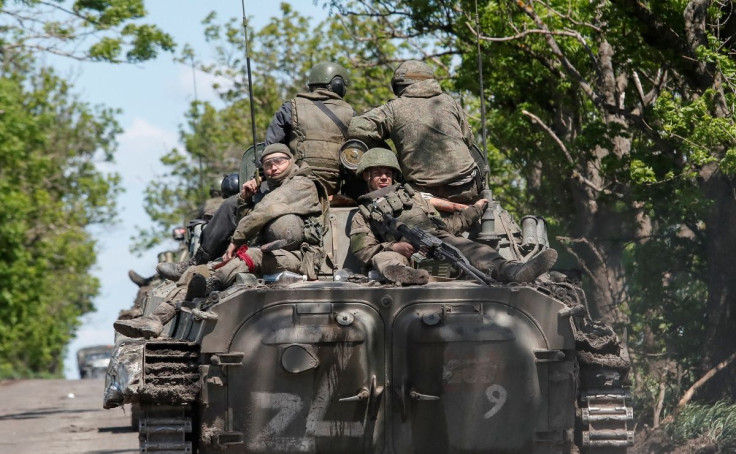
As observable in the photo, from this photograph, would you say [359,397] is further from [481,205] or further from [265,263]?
[481,205]

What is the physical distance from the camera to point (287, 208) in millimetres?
11344

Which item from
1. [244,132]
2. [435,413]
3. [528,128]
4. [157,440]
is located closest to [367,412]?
[435,413]

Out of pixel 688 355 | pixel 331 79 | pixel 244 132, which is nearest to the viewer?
pixel 331 79

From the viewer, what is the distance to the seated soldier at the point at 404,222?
400 inches

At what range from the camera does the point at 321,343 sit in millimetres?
9578

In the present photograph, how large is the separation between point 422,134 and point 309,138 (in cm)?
104

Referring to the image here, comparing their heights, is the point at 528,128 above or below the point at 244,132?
below

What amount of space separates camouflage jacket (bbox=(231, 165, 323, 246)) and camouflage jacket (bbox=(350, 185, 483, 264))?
0.35 metres

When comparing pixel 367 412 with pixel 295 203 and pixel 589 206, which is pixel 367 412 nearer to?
pixel 295 203

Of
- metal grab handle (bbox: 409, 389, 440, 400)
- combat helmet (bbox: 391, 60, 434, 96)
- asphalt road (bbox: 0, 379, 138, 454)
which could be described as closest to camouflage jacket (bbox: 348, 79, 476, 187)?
combat helmet (bbox: 391, 60, 434, 96)

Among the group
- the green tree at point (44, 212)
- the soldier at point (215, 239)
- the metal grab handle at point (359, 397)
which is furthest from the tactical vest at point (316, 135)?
the green tree at point (44, 212)

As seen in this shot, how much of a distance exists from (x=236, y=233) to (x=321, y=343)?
6.68 ft

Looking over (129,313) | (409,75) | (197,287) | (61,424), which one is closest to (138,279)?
(129,313)

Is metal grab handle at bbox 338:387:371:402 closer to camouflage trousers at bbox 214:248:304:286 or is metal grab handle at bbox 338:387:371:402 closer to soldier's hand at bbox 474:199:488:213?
camouflage trousers at bbox 214:248:304:286
